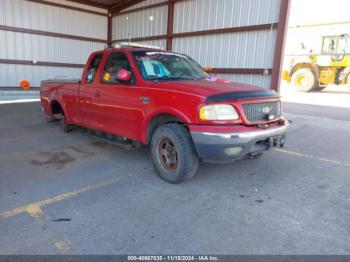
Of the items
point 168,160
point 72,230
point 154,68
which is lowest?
point 72,230

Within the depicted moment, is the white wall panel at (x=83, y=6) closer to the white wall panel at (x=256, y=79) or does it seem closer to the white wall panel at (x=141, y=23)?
the white wall panel at (x=141, y=23)

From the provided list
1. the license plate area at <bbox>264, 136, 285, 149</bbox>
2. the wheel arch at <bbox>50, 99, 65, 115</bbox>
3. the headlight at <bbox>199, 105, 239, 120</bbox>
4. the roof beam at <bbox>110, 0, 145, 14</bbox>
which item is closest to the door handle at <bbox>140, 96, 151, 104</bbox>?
the headlight at <bbox>199, 105, 239, 120</bbox>

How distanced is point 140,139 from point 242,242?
2.14 metres

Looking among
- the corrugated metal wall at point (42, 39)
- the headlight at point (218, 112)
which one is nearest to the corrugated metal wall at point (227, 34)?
the corrugated metal wall at point (42, 39)

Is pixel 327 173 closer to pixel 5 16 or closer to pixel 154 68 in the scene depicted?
pixel 154 68

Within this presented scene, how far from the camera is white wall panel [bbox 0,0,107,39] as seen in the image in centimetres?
1380

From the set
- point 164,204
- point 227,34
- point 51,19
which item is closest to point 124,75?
point 164,204

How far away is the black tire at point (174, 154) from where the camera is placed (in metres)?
3.37

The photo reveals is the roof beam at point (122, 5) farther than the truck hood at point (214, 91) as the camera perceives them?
Yes

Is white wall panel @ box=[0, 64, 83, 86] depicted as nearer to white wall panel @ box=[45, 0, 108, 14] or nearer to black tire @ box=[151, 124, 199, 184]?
white wall panel @ box=[45, 0, 108, 14]

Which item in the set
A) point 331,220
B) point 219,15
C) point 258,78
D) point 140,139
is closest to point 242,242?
point 331,220

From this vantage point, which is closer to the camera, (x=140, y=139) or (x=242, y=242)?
(x=242, y=242)

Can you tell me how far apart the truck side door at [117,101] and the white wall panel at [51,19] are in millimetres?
12714

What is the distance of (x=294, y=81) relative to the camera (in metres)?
17.1
